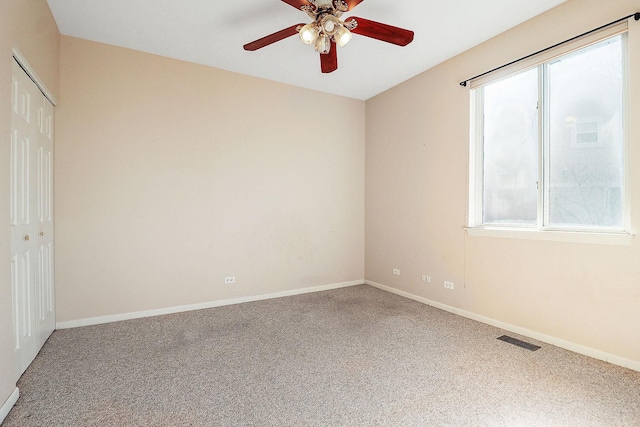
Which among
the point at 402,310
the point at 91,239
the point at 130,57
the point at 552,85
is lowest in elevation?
the point at 402,310

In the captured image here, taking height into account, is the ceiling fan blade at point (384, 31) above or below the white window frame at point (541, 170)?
above

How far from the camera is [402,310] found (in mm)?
3717

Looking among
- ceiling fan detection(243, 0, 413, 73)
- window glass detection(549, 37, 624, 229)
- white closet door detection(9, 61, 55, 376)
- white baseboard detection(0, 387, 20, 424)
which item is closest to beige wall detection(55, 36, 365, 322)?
white closet door detection(9, 61, 55, 376)

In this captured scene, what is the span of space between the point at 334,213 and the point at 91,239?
9.73 feet

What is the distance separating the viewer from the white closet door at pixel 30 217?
2199mm

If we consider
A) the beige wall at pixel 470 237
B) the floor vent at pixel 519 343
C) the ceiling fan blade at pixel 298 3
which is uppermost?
the ceiling fan blade at pixel 298 3

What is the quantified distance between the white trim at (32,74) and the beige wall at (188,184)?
0.30 meters

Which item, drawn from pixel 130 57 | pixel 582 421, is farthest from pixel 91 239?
pixel 582 421

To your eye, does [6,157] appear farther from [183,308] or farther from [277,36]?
[183,308]

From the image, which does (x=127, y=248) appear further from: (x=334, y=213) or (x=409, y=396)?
(x=409, y=396)

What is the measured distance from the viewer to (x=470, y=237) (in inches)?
136

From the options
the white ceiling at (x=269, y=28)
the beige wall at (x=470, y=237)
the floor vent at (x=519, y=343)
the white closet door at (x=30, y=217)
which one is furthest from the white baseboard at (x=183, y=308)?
the white ceiling at (x=269, y=28)

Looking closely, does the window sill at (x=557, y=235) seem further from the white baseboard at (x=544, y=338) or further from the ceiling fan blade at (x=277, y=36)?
the ceiling fan blade at (x=277, y=36)

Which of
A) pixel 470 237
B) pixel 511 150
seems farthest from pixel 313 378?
pixel 511 150
